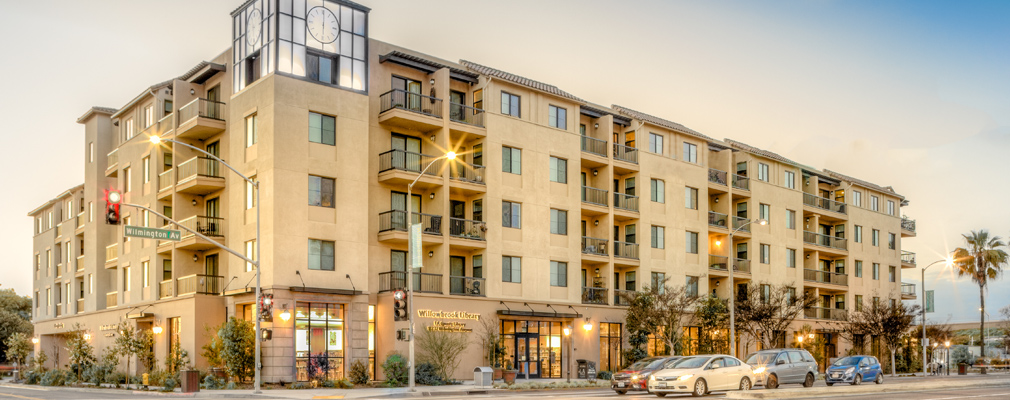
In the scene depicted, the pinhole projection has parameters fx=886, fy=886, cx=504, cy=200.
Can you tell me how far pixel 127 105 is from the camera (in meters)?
52.5

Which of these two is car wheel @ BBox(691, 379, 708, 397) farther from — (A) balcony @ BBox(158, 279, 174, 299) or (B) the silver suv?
A: (A) balcony @ BBox(158, 279, 174, 299)

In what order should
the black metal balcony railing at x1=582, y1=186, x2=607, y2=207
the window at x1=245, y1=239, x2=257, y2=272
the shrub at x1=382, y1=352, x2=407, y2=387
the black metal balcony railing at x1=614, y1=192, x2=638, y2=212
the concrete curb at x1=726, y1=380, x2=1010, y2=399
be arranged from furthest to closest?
the black metal balcony railing at x1=614, y1=192, x2=638, y2=212, the black metal balcony railing at x1=582, y1=186, x2=607, y2=207, the window at x1=245, y1=239, x2=257, y2=272, the shrub at x1=382, y1=352, x2=407, y2=387, the concrete curb at x1=726, y1=380, x2=1010, y2=399

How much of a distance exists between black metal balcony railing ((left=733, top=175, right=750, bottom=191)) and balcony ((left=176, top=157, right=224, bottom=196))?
35.9 m

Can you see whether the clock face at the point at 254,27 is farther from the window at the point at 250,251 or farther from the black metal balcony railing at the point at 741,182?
the black metal balcony railing at the point at 741,182

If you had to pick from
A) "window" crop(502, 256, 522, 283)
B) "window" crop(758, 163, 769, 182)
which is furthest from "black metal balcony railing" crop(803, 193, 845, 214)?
"window" crop(502, 256, 522, 283)

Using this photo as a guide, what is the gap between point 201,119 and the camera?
4378 centimetres

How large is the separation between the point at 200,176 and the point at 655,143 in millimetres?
28094

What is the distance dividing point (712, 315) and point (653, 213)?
7.23 meters

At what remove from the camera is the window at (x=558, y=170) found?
164 ft

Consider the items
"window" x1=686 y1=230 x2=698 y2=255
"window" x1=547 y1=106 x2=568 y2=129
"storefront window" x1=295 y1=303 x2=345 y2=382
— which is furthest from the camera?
"window" x1=686 y1=230 x2=698 y2=255

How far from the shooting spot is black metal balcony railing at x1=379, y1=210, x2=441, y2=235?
143ft

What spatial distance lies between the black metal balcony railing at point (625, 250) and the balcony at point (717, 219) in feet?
28.0

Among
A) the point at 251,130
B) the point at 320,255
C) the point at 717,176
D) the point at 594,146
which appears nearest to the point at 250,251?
the point at 320,255

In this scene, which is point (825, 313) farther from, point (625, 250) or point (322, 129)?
point (322, 129)
